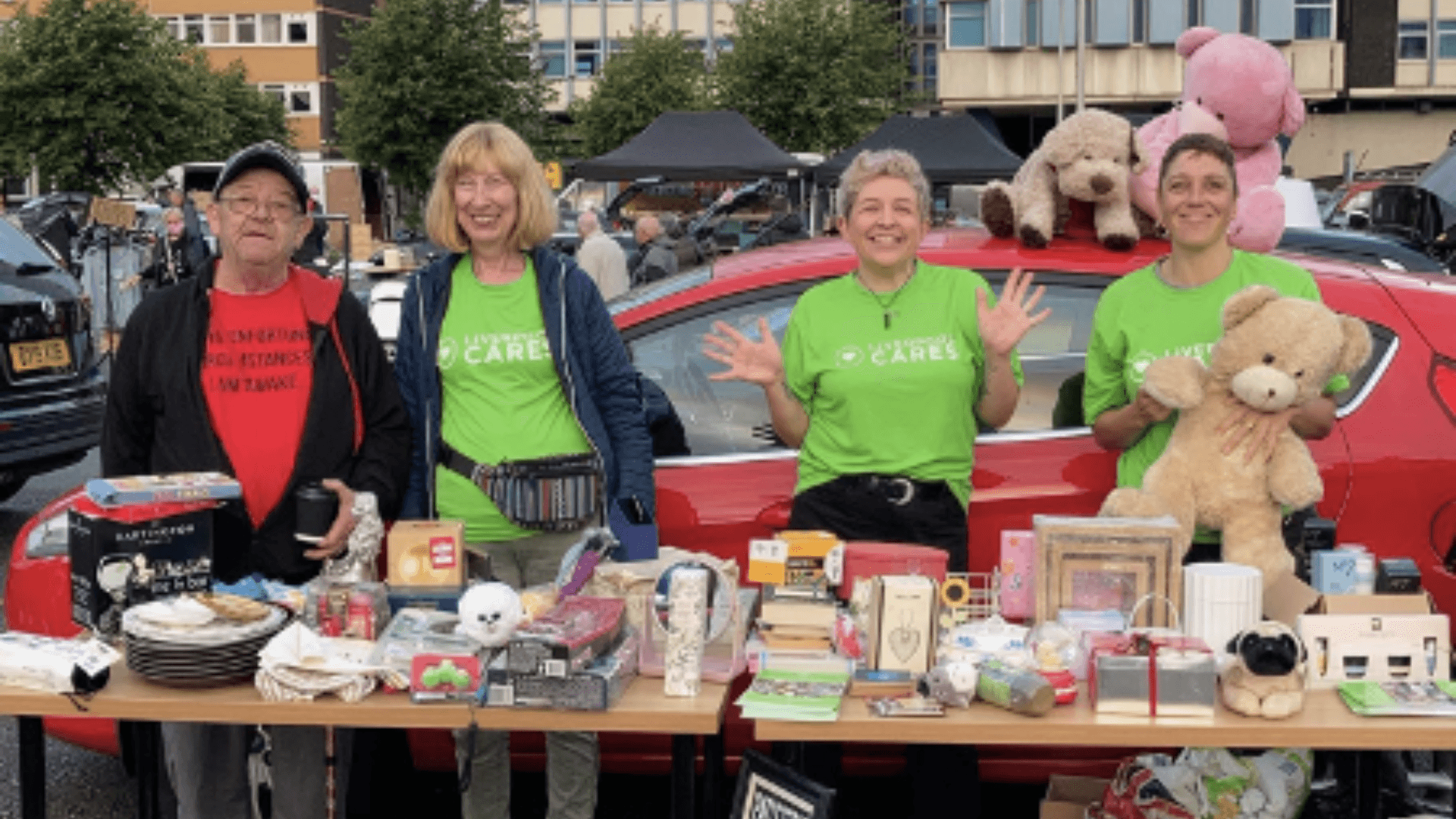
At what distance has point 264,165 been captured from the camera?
347 cm

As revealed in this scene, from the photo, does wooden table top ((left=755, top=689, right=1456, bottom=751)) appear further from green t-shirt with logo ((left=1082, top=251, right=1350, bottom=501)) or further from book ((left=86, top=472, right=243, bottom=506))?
book ((left=86, top=472, right=243, bottom=506))

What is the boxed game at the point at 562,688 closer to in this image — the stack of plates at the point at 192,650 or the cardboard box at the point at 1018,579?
the stack of plates at the point at 192,650

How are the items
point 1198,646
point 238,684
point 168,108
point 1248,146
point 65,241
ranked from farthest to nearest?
point 168,108 → point 65,241 → point 1248,146 → point 238,684 → point 1198,646

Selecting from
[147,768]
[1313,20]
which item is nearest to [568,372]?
[147,768]

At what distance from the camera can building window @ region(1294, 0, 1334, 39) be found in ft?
141

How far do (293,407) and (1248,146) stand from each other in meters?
2.98

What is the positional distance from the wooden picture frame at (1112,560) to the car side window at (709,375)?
102 cm

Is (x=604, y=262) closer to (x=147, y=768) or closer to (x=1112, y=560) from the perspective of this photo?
(x=147, y=768)

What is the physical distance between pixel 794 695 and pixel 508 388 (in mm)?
1059

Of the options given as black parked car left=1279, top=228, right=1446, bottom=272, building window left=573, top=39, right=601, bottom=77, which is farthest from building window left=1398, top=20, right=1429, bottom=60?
black parked car left=1279, top=228, right=1446, bottom=272

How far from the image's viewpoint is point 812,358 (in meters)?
3.50

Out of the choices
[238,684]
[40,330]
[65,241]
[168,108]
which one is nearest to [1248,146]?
[238,684]

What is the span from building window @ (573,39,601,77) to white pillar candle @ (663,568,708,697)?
62.0m

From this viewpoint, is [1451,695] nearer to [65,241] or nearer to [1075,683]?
[1075,683]
